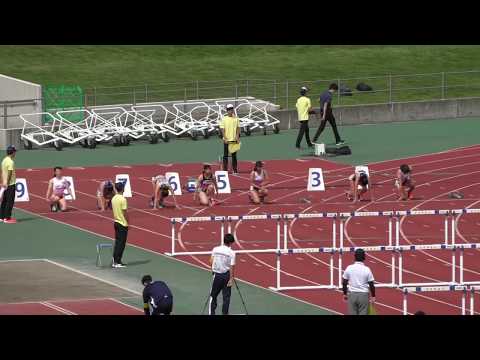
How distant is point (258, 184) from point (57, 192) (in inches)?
180

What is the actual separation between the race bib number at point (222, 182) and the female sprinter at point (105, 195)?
3.09 metres

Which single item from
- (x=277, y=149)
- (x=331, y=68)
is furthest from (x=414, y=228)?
(x=331, y=68)

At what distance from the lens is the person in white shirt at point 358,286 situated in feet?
73.8

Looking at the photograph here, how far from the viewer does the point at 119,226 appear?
28406 mm

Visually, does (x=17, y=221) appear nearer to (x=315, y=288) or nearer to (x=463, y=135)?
(x=315, y=288)

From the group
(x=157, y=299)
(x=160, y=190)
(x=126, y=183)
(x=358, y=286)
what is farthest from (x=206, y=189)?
(x=358, y=286)

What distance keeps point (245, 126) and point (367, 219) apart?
45.1 feet

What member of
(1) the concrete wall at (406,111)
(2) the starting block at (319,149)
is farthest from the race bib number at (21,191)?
(1) the concrete wall at (406,111)

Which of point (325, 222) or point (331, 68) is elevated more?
point (331, 68)

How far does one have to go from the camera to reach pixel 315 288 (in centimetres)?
2688

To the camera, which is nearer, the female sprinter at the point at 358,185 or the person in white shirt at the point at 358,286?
the person in white shirt at the point at 358,286

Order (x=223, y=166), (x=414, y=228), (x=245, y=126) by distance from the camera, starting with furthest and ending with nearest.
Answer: (x=245, y=126) → (x=223, y=166) → (x=414, y=228)

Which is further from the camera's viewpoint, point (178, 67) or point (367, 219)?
point (178, 67)

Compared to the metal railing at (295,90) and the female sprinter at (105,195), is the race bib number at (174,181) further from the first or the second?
the metal railing at (295,90)
